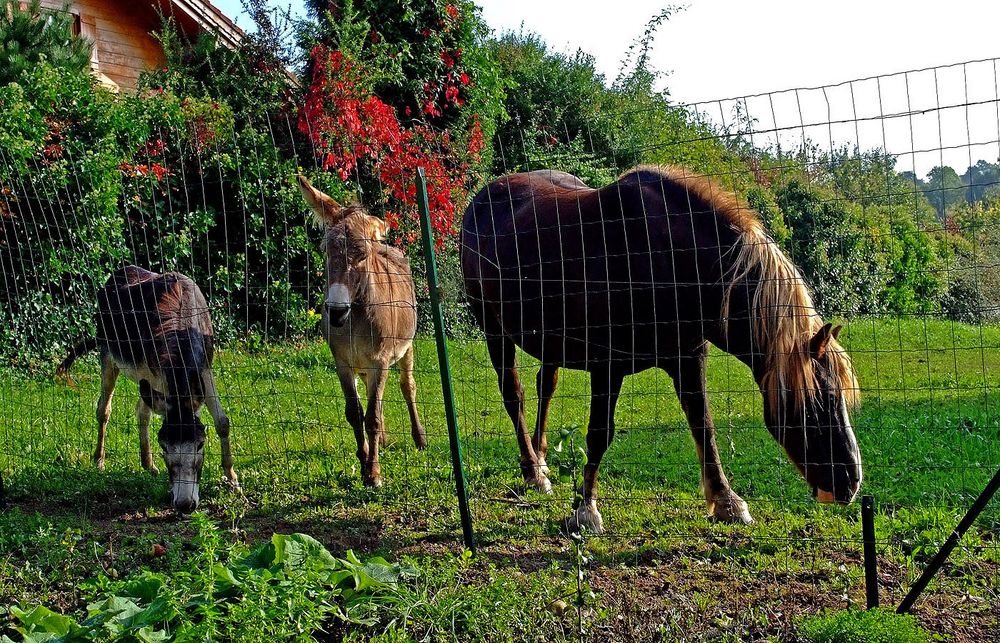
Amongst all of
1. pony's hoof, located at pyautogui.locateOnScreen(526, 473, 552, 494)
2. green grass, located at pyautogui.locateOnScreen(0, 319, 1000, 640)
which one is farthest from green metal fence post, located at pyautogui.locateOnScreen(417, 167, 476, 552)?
pony's hoof, located at pyautogui.locateOnScreen(526, 473, 552, 494)

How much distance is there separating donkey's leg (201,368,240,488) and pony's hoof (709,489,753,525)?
3212 mm

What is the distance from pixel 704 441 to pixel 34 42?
33.9ft

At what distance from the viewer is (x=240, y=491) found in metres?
5.84

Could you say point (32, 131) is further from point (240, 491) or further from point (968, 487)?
point (968, 487)

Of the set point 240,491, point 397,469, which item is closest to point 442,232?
point 397,469

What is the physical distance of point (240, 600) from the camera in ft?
11.6

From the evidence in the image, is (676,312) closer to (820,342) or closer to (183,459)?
(820,342)

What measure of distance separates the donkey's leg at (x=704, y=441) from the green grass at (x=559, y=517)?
0.14 meters

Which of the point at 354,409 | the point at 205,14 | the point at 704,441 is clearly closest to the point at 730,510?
the point at 704,441

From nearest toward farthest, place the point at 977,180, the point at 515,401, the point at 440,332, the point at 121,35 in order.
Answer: the point at 977,180 → the point at 440,332 → the point at 515,401 → the point at 121,35

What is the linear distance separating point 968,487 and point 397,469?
379 cm

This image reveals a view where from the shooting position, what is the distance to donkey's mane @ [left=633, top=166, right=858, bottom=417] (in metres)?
4.39

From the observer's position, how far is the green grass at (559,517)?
12.4ft

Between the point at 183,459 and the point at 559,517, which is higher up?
the point at 183,459
